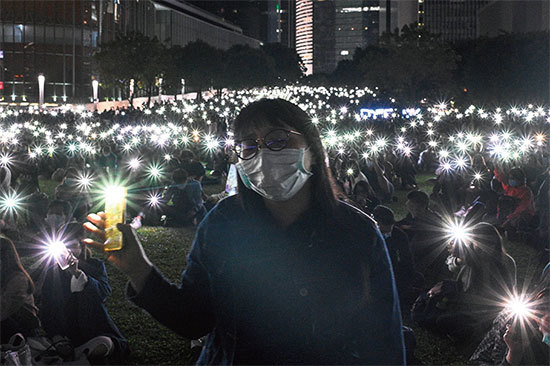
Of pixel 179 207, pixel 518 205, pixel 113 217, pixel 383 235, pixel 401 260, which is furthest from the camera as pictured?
pixel 179 207

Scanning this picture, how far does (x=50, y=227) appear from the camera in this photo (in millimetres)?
10023

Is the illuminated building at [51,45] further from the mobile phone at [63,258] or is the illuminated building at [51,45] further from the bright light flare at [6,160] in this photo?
the mobile phone at [63,258]

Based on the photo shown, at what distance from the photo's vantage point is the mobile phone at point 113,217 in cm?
235

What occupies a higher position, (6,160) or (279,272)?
(6,160)

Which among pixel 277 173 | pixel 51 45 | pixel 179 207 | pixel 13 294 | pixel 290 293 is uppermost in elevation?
pixel 51 45

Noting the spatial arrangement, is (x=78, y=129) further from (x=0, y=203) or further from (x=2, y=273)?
(x=2, y=273)

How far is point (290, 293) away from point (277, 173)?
0.44 meters

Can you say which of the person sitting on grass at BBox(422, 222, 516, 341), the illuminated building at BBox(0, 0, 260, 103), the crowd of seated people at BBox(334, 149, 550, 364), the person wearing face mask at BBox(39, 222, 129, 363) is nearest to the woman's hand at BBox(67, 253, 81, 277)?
the person wearing face mask at BBox(39, 222, 129, 363)

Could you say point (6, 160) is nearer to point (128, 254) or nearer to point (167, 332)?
point (167, 332)

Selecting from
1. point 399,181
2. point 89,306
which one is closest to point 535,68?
point 399,181

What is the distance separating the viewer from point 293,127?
2.58 meters

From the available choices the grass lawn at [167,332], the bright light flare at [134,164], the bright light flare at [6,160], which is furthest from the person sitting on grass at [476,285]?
the bright light flare at [6,160]

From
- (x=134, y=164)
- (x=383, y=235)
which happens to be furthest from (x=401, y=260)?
(x=134, y=164)

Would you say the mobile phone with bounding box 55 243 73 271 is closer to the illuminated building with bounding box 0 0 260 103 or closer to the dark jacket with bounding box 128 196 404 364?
the dark jacket with bounding box 128 196 404 364
